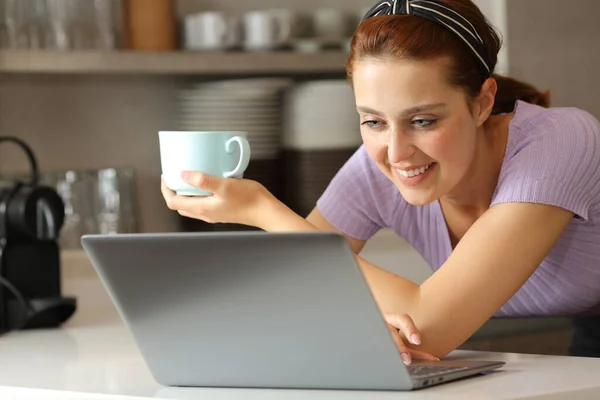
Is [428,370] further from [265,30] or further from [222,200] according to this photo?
[265,30]

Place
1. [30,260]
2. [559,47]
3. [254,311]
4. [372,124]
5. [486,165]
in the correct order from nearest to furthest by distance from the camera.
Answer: [254,311], [372,124], [486,165], [30,260], [559,47]

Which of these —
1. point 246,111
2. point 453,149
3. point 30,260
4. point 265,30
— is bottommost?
point 30,260

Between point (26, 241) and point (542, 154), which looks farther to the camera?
point (26, 241)

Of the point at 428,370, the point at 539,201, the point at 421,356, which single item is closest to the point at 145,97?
the point at 539,201

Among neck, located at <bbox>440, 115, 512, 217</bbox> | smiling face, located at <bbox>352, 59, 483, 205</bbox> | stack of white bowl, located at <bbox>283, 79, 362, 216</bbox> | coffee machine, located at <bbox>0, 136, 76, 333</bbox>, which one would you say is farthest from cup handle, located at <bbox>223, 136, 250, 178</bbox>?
stack of white bowl, located at <bbox>283, 79, 362, 216</bbox>

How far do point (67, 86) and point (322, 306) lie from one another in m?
2.07

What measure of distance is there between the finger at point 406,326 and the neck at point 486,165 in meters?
0.38

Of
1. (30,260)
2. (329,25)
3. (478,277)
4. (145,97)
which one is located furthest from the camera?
(145,97)

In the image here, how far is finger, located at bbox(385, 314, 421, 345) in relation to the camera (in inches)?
45.7

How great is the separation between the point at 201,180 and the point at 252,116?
5.18ft

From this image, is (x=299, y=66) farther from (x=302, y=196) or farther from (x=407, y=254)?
(x=407, y=254)

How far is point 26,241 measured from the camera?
5.52 ft

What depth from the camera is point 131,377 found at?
113 cm

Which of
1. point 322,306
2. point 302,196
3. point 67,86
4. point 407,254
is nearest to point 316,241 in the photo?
point 322,306
